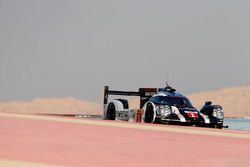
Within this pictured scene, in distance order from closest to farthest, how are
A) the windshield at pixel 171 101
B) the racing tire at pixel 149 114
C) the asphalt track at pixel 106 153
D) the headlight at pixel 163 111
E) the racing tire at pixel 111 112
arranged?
1. the asphalt track at pixel 106 153
2. the headlight at pixel 163 111
3. the racing tire at pixel 149 114
4. the windshield at pixel 171 101
5. the racing tire at pixel 111 112

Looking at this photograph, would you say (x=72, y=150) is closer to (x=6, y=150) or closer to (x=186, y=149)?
(x=6, y=150)

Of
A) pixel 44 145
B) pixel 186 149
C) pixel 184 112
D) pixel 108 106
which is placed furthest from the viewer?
pixel 108 106

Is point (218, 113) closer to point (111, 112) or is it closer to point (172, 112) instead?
point (172, 112)

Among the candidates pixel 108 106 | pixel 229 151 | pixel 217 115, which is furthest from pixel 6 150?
pixel 108 106

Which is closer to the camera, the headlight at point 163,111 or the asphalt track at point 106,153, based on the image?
the asphalt track at point 106,153

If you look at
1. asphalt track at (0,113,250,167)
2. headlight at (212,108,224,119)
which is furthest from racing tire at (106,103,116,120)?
asphalt track at (0,113,250,167)

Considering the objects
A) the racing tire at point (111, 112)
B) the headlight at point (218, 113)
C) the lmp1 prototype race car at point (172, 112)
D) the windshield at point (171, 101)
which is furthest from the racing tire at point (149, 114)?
the racing tire at point (111, 112)

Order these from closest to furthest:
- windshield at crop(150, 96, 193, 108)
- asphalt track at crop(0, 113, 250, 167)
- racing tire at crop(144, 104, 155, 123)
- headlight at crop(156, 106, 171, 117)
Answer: asphalt track at crop(0, 113, 250, 167) < headlight at crop(156, 106, 171, 117) < racing tire at crop(144, 104, 155, 123) < windshield at crop(150, 96, 193, 108)

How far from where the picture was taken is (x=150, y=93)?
27.4 metres

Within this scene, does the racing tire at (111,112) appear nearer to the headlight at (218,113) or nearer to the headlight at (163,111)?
the headlight at (163,111)

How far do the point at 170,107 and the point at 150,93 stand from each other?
17.6ft

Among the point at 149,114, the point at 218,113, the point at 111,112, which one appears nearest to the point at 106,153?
the point at 149,114

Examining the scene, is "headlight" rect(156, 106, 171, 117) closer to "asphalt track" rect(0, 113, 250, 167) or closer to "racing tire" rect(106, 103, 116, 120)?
"racing tire" rect(106, 103, 116, 120)

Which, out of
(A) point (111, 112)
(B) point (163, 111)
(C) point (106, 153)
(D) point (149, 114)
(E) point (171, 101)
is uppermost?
(E) point (171, 101)
